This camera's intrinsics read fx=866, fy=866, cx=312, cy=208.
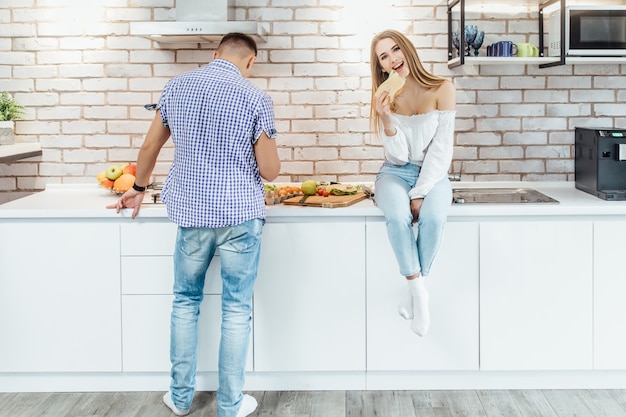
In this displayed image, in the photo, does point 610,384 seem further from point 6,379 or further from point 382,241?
point 6,379

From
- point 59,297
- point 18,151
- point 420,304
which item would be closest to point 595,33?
point 420,304

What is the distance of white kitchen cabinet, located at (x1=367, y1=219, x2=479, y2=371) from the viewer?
3529 millimetres

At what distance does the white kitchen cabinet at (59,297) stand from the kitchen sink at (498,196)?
1.48m

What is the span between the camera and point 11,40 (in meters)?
4.23

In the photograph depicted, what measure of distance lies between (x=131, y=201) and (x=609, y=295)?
1989 millimetres

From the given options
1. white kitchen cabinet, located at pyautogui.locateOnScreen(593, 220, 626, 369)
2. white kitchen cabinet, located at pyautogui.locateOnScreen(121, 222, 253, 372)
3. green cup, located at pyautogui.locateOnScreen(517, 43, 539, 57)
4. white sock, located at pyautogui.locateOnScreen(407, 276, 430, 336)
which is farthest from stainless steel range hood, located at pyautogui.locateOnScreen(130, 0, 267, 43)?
white kitchen cabinet, located at pyautogui.locateOnScreen(593, 220, 626, 369)

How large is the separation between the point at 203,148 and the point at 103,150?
1341mm

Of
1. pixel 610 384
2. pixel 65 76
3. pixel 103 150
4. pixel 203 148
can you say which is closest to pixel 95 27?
pixel 65 76

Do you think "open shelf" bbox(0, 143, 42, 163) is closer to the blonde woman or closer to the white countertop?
the white countertop

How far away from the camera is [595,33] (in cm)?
388

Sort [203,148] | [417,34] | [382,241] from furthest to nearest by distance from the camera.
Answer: [417,34]
[382,241]
[203,148]

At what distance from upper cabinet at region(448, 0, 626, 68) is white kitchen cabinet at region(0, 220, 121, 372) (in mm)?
1803

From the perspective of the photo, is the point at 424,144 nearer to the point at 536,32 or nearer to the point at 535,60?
the point at 535,60

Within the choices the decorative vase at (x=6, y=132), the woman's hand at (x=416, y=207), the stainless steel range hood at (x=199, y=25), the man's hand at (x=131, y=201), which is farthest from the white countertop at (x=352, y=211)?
the stainless steel range hood at (x=199, y=25)
